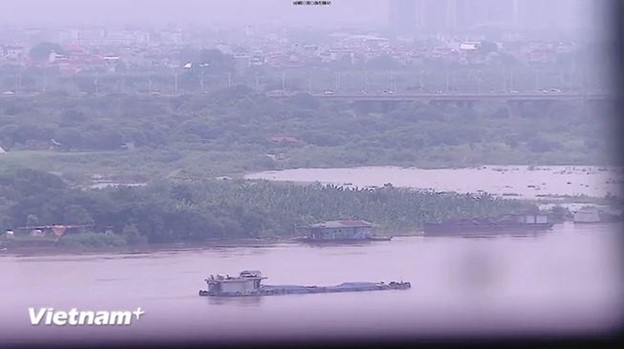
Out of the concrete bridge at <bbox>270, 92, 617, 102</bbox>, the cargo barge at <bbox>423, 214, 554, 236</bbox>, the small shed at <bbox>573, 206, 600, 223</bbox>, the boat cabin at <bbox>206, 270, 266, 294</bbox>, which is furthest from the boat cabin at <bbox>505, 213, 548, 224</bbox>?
the boat cabin at <bbox>206, 270, 266, 294</bbox>

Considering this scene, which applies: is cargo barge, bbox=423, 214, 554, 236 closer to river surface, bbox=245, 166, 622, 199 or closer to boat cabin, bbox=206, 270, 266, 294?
river surface, bbox=245, 166, 622, 199

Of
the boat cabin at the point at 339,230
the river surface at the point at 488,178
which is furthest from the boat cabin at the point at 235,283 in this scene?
the river surface at the point at 488,178

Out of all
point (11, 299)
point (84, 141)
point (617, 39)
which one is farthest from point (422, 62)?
point (11, 299)

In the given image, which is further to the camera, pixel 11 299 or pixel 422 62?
pixel 422 62

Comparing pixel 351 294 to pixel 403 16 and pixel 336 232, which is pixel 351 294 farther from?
pixel 403 16

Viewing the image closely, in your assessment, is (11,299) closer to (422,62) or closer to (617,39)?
(422,62)
